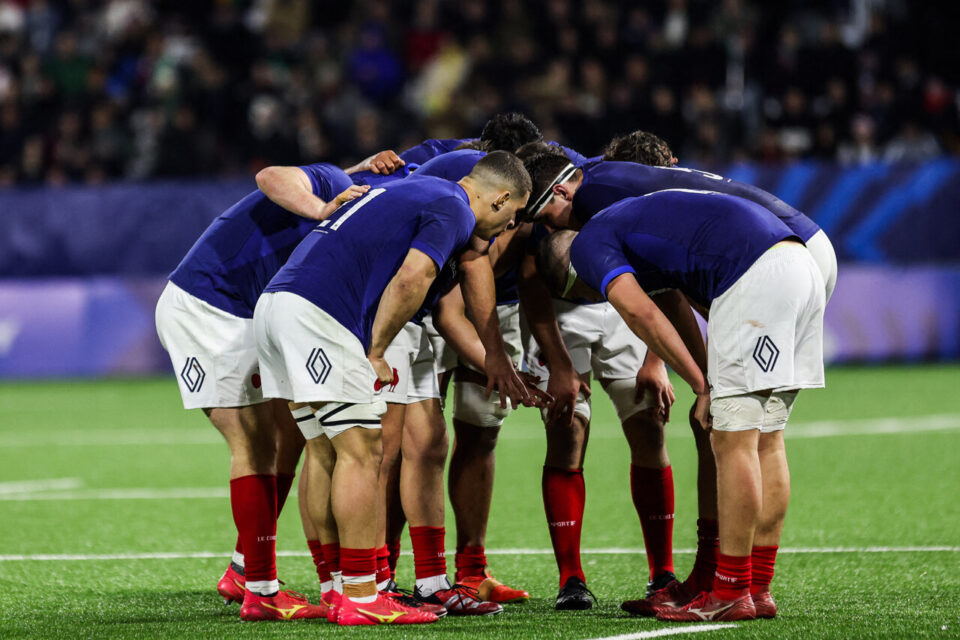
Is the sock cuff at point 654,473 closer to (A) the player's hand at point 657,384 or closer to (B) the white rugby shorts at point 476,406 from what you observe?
(A) the player's hand at point 657,384

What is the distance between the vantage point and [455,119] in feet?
59.9

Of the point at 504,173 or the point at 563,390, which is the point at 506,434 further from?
the point at 504,173

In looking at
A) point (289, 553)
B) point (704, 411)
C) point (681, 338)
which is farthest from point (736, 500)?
point (289, 553)

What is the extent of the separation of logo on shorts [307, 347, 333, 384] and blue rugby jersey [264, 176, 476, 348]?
0.15 m

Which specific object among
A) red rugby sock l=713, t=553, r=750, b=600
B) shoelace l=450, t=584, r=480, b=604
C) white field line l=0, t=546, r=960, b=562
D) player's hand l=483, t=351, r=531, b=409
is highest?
player's hand l=483, t=351, r=531, b=409

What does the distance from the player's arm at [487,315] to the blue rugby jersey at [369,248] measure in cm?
32

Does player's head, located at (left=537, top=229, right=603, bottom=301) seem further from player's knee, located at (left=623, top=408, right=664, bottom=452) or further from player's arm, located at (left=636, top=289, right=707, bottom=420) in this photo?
player's knee, located at (left=623, top=408, right=664, bottom=452)

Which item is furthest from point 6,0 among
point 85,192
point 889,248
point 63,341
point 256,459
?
point 256,459

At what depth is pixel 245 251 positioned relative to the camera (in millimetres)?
6219

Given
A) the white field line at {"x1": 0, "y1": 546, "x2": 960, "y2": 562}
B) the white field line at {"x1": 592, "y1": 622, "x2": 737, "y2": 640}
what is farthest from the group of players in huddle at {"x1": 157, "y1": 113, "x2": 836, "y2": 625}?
the white field line at {"x1": 0, "y1": 546, "x2": 960, "y2": 562}

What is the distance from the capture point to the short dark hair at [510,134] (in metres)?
6.76

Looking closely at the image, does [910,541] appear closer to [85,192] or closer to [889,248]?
[889,248]

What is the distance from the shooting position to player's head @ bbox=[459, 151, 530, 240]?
5.77 m

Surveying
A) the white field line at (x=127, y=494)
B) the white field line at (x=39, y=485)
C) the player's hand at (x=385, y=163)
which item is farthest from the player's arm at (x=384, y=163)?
the white field line at (x=39, y=485)
